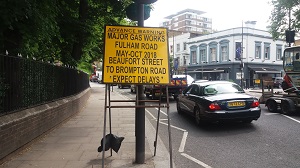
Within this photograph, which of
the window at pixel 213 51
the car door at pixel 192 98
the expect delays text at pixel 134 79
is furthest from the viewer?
the window at pixel 213 51

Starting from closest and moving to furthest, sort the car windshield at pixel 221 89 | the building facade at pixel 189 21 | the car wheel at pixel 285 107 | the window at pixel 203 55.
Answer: the car windshield at pixel 221 89 → the car wheel at pixel 285 107 → the window at pixel 203 55 → the building facade at pixel 189 21

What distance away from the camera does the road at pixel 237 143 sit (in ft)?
16.7

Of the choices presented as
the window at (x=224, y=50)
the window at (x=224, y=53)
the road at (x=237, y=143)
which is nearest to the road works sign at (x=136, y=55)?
the road at (x=237, y=143)

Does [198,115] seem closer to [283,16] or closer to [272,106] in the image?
[272,106]

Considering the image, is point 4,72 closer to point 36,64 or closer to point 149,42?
point 36,64

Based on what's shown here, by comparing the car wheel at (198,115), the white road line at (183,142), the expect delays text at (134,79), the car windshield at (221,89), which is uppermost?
the expect delays text at (134,79)

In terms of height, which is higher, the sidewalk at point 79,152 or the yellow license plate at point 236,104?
the yellow license plate at point 236,104

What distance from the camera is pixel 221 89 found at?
865cm

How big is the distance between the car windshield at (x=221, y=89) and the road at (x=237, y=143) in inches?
42.4

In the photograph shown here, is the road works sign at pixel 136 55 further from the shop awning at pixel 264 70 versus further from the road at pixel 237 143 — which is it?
the shop awning at pixel 264 70


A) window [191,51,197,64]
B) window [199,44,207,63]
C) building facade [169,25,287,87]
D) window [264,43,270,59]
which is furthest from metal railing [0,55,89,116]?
window [191,51,197,64]

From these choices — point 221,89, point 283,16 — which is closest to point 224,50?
point 283,16

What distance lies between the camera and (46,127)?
23.2 ft

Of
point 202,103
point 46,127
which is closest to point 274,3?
point 202,103
